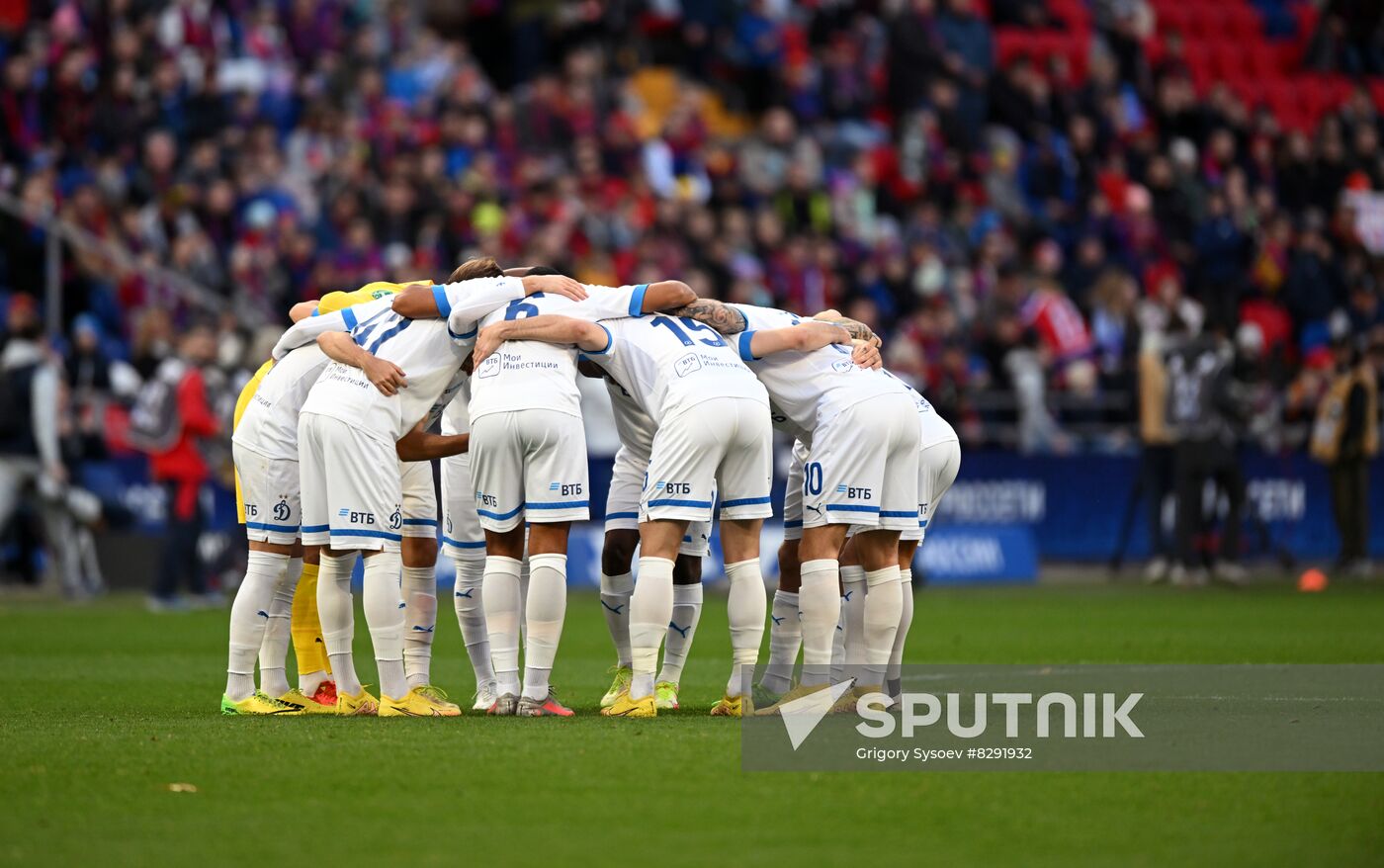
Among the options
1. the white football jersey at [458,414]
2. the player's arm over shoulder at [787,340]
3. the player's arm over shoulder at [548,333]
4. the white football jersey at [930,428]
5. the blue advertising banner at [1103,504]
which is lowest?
the blue advertising banner at [1103,504]

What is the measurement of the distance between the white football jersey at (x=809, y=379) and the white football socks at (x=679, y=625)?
1074 mm

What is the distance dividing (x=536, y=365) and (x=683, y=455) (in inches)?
35.2

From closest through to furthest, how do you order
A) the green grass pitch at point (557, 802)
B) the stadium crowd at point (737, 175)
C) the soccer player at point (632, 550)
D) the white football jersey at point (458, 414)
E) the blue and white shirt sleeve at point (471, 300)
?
1. the green grass pitch at point (557, 802)
2. the blue and white shirt sleeve at point (471, 300)
3. the soccer player at point (632, 550)
4. the white football jersey at point (458, 414)
5. the stadium crowd at point (737, 175)

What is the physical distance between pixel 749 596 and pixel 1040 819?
3292 mm

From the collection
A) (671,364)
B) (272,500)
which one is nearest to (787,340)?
(671,364)

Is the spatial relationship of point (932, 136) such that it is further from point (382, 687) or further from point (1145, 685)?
point (382, 687)

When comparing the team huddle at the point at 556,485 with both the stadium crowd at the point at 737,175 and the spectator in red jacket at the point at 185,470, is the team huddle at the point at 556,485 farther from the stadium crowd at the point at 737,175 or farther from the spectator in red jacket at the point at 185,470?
the stadium crowd at the point at 737,175

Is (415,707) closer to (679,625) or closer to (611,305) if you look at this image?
(679,625)

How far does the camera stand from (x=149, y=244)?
899 inches

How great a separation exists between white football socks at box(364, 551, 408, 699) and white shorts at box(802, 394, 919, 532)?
2088 millimetres

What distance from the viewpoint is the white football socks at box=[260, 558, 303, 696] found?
10727 millimetres

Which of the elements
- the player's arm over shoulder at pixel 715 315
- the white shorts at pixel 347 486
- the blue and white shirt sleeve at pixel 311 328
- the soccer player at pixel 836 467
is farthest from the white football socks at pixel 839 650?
the blue and white shirt sleeve at pixel 311 328

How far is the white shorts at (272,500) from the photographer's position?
10500 millimetres

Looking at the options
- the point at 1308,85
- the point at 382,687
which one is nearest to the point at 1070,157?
the point at 1308,85
